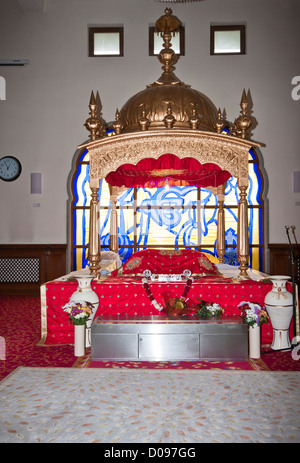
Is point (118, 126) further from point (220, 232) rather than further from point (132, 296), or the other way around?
point (220, 232)

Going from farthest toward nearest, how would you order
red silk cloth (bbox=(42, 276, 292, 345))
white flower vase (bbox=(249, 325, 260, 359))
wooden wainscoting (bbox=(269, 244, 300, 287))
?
wooden wainscoting (bbox=(269, 244, 300, 287)) → red silk cloth (bbox=(42, 276, 292, 345)) → white flower vase (bbox=(249, 325, 260, 359))

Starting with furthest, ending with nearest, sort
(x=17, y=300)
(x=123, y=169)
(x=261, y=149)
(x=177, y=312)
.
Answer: (x=261, y=149), (x=17, y=300), (x=123, y=169), (x=177, y=312)

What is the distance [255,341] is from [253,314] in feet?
0.95

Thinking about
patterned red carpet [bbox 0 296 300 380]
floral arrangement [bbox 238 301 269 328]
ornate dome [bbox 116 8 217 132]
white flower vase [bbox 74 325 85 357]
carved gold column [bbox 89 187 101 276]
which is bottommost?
patterned red carpet [bbox 0 296 300 380]

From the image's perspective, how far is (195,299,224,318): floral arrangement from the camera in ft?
12.5

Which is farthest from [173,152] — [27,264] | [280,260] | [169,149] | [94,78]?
[27,264]

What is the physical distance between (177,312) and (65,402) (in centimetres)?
152

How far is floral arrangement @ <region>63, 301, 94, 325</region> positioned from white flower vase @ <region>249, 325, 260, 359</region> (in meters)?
1.70

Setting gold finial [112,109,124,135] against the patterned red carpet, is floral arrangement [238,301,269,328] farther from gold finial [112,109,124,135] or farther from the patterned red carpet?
gold finial [112,109,124,135]

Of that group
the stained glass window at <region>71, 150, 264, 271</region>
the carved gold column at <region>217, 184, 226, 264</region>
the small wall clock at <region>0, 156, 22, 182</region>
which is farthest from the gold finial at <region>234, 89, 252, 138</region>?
the small wall clock at <region>0, 156, 22, 182</region>

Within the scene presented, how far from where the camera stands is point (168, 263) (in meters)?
5.27

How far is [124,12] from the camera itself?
7.83m

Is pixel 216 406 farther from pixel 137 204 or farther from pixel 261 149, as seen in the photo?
pixel 261 149
